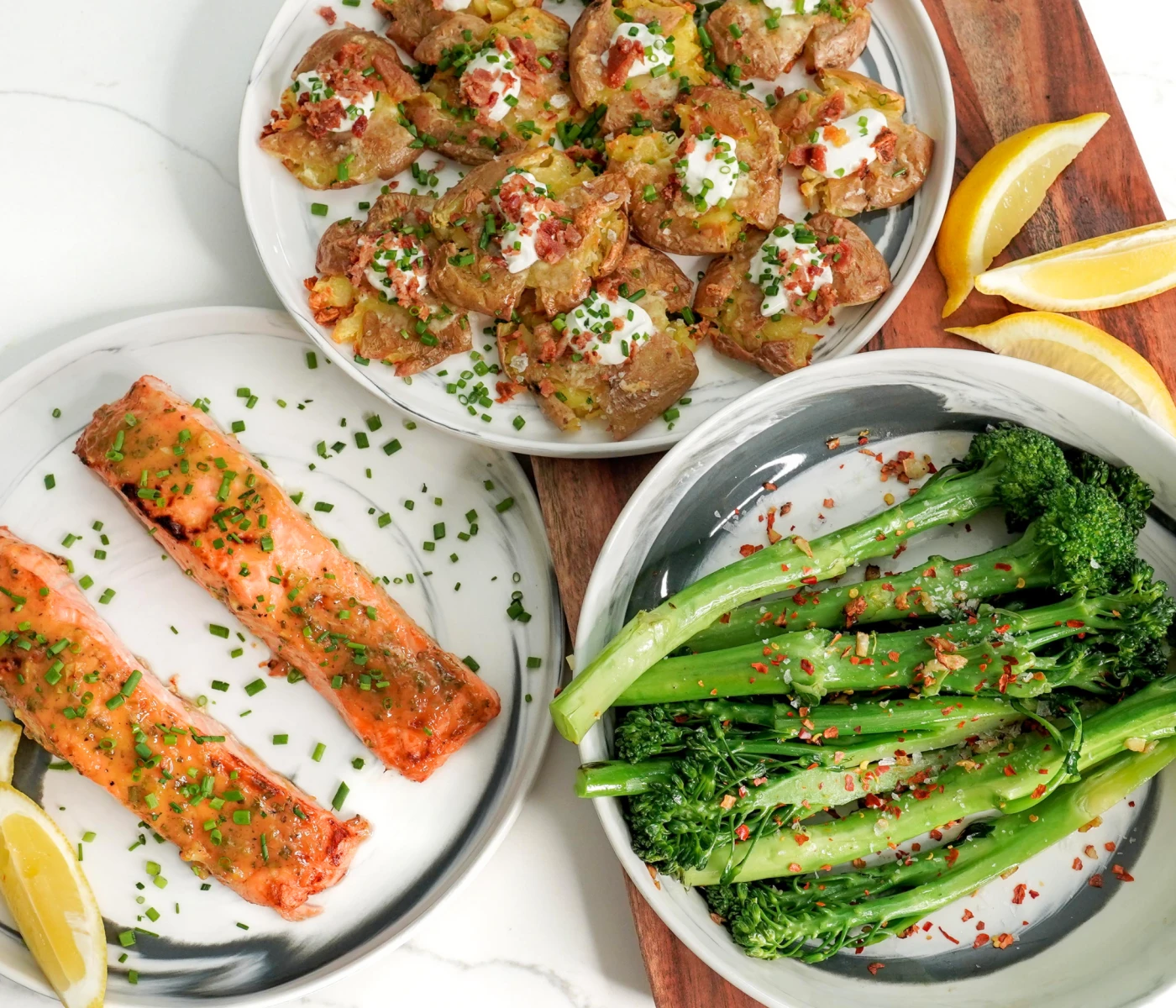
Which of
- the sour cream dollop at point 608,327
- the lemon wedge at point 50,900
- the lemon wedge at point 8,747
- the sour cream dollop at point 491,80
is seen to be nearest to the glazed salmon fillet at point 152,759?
the lemon wedge at point 8,747

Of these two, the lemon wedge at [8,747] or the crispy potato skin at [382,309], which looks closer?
the lemon wedge at [8,747]

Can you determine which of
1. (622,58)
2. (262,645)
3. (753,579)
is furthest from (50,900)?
(622,58)

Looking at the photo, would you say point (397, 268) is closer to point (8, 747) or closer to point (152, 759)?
point (152, 759)

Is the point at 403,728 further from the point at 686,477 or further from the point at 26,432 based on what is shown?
the point at 26,432

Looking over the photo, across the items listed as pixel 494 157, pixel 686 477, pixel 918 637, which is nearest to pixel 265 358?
pixel 494 157

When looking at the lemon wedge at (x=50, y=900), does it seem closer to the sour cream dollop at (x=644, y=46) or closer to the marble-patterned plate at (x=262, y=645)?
the marble-patterned plate at (x=262, y=645)

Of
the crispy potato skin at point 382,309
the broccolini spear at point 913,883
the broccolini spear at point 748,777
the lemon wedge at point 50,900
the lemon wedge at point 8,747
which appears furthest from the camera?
the crispy potato skin at point 382,309

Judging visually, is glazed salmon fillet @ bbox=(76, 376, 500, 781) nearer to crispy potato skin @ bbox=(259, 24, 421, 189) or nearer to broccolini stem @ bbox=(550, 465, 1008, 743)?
broccolini stem @ bbox=(550, 465, 1008, 743)
